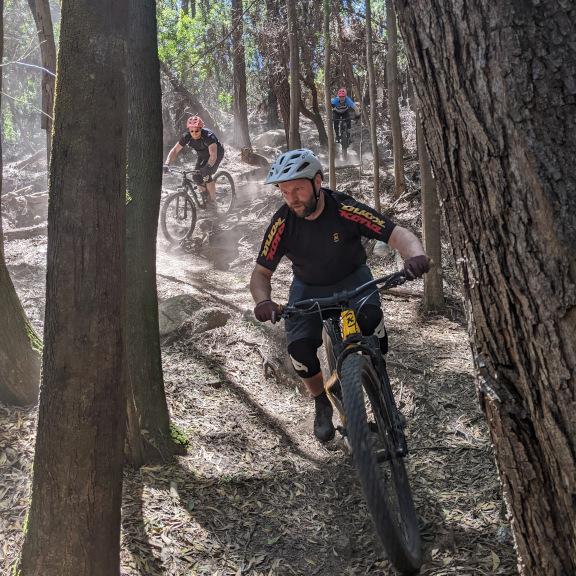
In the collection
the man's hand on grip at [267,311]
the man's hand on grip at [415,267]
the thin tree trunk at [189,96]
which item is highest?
the thin tree trunk at [189,96]

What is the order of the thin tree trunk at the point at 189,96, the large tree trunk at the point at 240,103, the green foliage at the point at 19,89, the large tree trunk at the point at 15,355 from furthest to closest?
the green foliage at the point at 19,89, the thin tree trunk at the point at 189,96, the large tree trunk at the point at 240,103, the large tree trunk at the point at 15,355

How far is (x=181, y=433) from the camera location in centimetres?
420

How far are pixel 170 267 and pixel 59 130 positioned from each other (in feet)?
26.4

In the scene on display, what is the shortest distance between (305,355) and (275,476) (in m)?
0.92

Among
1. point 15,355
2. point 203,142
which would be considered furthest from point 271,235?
point 203,142

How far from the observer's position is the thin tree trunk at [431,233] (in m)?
7.02

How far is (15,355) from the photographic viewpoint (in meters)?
4.21

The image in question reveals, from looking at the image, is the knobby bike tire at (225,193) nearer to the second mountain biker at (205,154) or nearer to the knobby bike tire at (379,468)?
the second mountain biker at (205,154)

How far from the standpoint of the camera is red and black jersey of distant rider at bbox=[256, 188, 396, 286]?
13.0 ft

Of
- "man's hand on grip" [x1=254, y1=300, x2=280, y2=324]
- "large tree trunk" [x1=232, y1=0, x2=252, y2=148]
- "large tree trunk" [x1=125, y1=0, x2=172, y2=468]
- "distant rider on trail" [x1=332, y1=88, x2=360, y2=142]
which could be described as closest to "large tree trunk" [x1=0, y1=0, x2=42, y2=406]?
"large tree trunk" [x1=125, y1=0, x2=172, y2=468]

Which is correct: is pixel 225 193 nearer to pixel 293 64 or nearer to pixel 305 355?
pixel 293 64

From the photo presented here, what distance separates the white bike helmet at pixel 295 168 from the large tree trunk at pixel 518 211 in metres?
1.81

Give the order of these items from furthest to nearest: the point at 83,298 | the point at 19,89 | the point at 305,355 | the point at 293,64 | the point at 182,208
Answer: the point at 19,89, the point at 182,208, the point at 293,64, the point at 305,355, the point at 83,298

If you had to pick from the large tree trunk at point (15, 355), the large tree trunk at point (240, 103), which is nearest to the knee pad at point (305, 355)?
the large tree trunk at point (15, 355)
